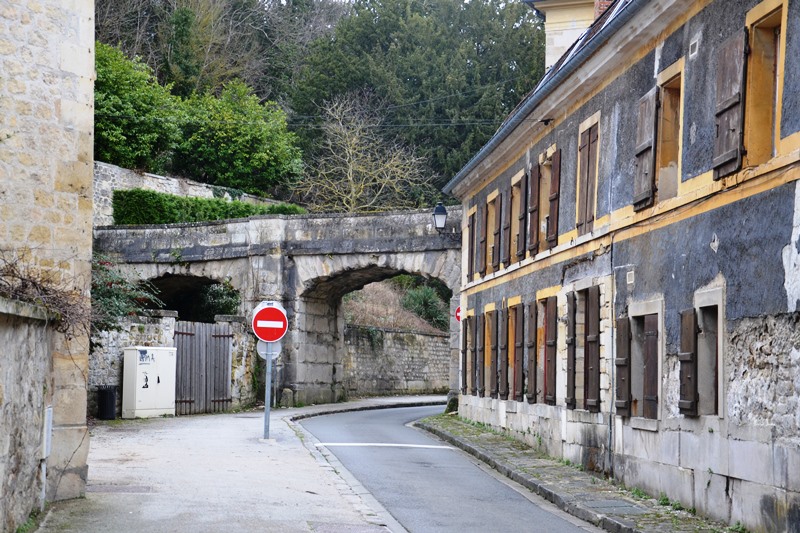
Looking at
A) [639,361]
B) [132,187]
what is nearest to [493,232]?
[639,361]

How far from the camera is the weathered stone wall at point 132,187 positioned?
116ft

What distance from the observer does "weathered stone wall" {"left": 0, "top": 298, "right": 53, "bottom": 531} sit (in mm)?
7410

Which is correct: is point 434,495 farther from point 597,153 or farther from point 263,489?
point 597,153

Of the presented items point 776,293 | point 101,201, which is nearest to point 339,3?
point 101,201

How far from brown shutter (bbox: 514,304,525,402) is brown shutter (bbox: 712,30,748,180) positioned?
8500 millimetres

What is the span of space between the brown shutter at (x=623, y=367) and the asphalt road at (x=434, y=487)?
141 cm

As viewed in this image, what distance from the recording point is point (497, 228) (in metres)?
21.3

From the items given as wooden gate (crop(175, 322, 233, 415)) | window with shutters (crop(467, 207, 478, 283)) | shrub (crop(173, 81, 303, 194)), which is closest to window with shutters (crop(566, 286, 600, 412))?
window with shutters (crop(467, 207, 478, 283))

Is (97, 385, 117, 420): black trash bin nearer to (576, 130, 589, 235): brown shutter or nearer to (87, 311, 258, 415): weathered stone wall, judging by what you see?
(87, 311, 258, 415): weathered stone wall

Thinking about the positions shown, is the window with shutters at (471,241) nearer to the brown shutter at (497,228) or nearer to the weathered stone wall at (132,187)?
the brown shutter at (497,228)

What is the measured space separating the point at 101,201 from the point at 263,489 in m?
25.3

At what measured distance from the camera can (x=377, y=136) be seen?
48156 millimetres

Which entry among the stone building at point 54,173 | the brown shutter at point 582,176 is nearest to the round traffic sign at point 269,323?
the brown shutter at point 582,176

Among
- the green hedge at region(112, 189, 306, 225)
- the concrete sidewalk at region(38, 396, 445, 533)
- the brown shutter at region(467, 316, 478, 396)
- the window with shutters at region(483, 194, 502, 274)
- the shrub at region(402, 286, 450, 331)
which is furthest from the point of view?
the shrub at region(402, 286, 450, 331)
